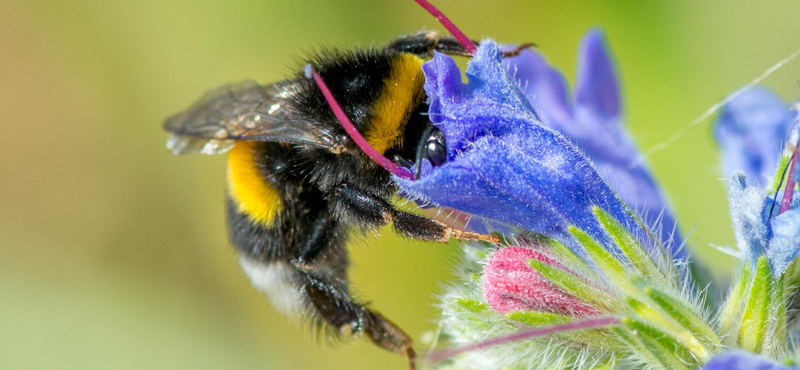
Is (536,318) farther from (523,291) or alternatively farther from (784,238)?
(784,238)

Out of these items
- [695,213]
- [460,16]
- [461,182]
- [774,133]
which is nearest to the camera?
[461,182]

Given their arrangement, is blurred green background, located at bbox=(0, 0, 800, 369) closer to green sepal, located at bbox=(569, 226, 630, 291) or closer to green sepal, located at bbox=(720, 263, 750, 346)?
green sepal, located at bbox=(720, 263, 750, 346)

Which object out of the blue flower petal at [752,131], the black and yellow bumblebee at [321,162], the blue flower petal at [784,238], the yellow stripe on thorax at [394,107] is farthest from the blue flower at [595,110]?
the blue flower petal at [784,238]

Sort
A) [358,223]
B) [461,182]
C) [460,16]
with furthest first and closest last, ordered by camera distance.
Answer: [460,16] → [358,223] → [461,182]

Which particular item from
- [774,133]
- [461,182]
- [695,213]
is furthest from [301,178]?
[695,213]

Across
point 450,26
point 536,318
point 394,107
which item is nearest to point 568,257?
point 536,318

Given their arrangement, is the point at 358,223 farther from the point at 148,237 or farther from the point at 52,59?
the point at 52,59

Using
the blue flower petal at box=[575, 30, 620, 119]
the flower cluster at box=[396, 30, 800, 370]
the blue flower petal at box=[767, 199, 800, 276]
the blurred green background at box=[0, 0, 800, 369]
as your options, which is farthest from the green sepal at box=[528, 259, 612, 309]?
the blurred green background at box=[0, 0, 800, 369]
